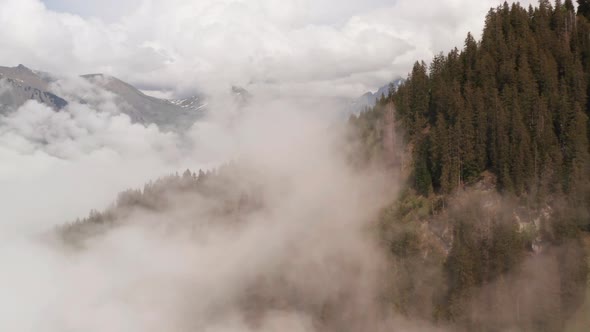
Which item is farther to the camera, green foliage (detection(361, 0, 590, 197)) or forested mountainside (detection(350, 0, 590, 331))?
green foliage (detection(361, 0, 590, 197))

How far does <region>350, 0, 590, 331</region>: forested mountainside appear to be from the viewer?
275ft

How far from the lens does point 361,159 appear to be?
5635 inches

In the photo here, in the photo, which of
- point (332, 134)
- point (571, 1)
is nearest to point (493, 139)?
point (571, 1)

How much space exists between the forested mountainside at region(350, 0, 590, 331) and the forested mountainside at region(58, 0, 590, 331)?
0.26m

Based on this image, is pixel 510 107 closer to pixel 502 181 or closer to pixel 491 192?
pixel 502 181

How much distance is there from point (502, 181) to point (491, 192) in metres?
3.55

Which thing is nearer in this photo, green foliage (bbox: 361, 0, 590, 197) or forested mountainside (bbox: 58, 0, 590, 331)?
forested mountainside (bbox: 58, 0, 590, 331)

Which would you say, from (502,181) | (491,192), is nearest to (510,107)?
(502,181)

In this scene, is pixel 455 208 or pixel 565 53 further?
pixel 565 53

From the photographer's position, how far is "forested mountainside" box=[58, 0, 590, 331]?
83.9 metres

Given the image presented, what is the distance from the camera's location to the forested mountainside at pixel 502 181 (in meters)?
83.7

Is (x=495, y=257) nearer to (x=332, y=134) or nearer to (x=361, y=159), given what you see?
(x=361, y=159)

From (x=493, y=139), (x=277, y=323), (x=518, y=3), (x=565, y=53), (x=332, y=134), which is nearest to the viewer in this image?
(x=493, y=139)

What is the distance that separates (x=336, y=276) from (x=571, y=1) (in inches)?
4158
